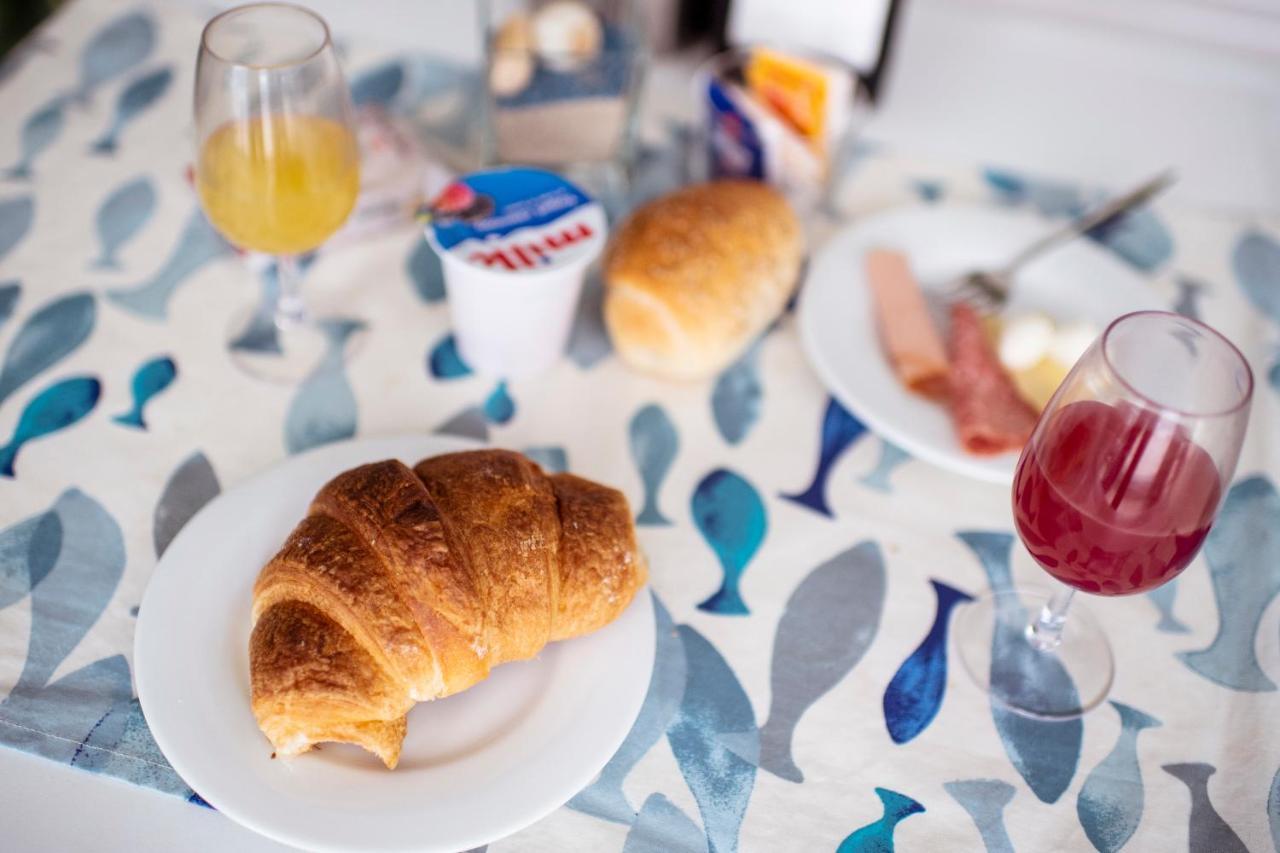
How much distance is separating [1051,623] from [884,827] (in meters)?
0.23

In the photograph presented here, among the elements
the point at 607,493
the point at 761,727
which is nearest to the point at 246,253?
the point at 607,493

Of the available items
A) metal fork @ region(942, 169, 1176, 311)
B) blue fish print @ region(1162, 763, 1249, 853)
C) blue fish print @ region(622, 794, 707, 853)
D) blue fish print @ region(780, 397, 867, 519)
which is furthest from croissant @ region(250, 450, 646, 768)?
metal fork @ region(942, 169, 1176, 311)

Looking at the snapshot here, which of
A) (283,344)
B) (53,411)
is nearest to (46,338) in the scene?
(53,411)

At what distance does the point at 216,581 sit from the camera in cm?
84

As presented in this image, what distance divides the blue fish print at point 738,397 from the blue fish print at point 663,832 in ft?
1.26

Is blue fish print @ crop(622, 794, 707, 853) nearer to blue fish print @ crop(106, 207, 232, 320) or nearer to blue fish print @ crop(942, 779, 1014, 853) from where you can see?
blue fish print @ crop(942, 779, 1014, 853)

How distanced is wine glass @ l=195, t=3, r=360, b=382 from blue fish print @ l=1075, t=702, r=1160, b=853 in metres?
0.78

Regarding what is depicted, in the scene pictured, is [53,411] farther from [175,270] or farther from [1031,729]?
[1031,729]

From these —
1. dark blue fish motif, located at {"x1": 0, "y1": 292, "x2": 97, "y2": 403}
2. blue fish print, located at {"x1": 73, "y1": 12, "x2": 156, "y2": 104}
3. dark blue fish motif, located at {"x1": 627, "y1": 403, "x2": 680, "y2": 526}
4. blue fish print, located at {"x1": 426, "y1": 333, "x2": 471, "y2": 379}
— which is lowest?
dark blue fish motif, located at {"x1": 627, "y1": 403, "x2": 680, "y2": 526}

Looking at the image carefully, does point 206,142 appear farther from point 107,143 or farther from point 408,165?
point 107,143

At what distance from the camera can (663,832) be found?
0.78 meters

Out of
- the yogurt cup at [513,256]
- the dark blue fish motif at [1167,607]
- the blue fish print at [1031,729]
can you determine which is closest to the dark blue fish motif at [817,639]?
the blue fish print at [1031,729]

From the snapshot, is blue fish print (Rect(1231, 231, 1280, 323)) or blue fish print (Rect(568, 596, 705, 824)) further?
blue fish print (Rect(1231, 231, 1280, 323))

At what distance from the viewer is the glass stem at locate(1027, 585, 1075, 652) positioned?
88cm
